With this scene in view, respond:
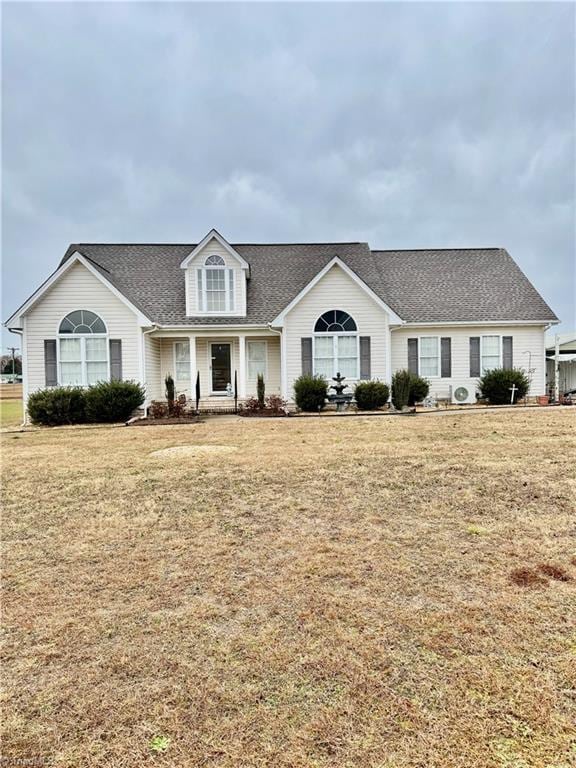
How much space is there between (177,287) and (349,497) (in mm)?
16707

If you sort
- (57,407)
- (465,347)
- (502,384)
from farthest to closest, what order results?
(465,347) → (502,384) → (57,407)

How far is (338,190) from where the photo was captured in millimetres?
35750

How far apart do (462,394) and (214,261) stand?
1204 cm

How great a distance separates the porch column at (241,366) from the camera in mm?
18969

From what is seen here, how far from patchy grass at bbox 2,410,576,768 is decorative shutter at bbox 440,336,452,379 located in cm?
1259

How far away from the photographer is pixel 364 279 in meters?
21.0

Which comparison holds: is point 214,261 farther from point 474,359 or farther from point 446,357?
point 474,359

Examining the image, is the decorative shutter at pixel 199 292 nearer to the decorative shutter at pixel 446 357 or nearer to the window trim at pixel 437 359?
the window trim at pixel 437 359

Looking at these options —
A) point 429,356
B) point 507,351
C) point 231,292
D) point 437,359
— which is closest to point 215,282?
point 231,292

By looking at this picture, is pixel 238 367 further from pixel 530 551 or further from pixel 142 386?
pixel 530 551

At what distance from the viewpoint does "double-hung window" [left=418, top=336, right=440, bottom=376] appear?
19.8 m

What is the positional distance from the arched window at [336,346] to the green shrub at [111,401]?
7.18 m

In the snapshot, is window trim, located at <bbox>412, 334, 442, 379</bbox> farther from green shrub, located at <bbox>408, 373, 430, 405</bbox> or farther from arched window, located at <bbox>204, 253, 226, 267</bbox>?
arched window, located at <bbox>204, 253, 226, 267</bbox>

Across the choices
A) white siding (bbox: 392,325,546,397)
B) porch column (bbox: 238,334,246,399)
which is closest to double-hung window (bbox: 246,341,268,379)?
porch column (bbox: 238,334,246,399)
